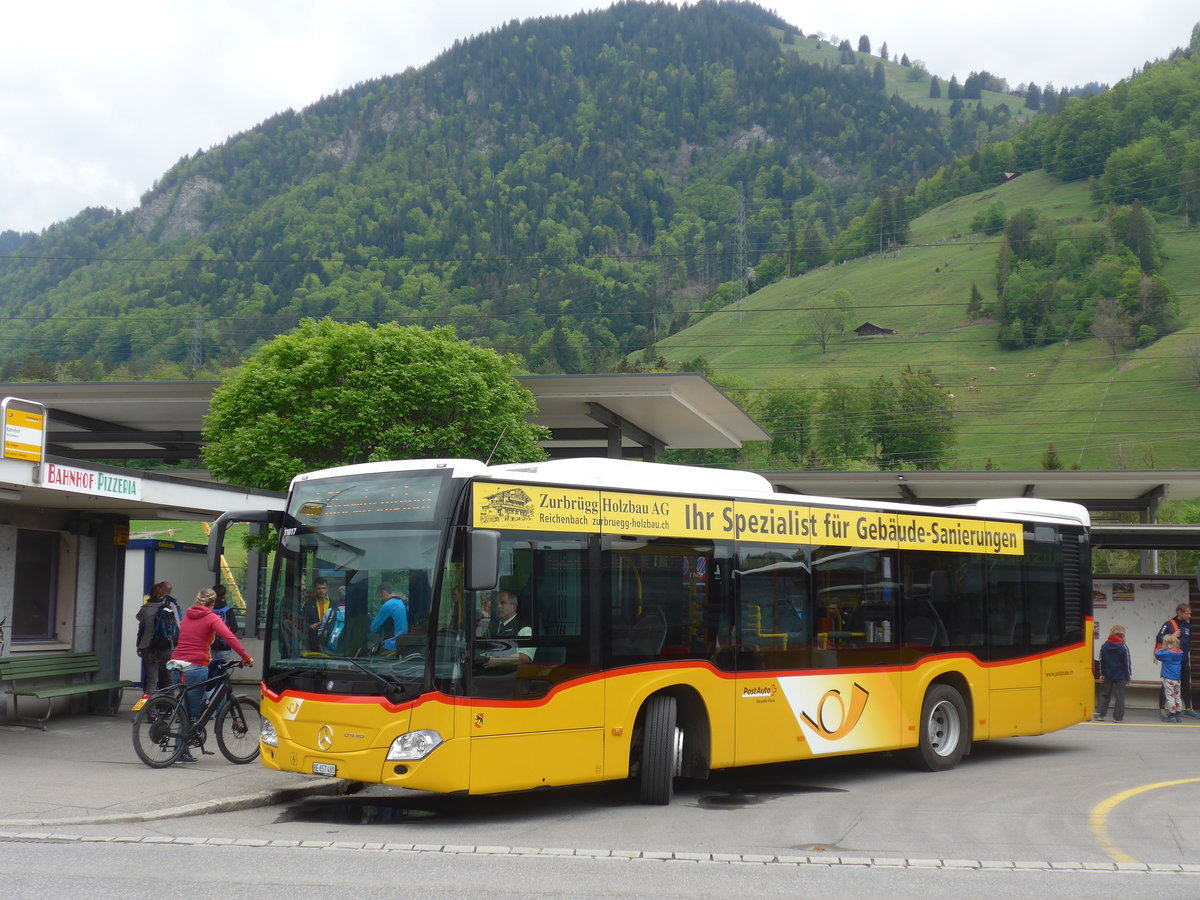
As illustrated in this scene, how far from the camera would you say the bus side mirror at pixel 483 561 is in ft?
31.7

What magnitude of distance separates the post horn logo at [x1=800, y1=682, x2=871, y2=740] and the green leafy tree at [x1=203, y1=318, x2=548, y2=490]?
10922mm

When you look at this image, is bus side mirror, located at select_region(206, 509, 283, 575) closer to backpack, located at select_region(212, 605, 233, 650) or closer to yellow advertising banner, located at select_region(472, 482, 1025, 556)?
yellow advertising banner, located at select_region(472, 482, 1025, 556)

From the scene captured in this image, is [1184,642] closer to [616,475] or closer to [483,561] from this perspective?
[616,475]

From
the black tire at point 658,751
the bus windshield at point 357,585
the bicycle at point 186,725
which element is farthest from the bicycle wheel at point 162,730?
the black tire at point 658,751

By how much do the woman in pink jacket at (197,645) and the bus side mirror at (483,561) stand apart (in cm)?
421

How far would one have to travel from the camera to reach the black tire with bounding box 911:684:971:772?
13.9 meters

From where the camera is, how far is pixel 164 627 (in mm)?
16359

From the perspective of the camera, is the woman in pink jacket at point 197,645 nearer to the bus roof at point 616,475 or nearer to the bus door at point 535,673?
the bus roof at point 616,475

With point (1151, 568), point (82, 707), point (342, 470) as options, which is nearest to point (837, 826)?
point (342, 470)

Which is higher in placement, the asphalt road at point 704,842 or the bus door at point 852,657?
the bus door at point 852,657

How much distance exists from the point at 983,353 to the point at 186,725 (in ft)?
Result: 424

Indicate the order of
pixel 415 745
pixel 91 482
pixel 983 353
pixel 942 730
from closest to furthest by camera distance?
pixel 415 745
pixel 91 482
pixel 942 730
pixel 983 353

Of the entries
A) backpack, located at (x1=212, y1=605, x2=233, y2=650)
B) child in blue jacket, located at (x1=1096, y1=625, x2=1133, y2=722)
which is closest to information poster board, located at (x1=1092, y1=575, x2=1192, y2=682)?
child in blue jacket, located at (x1=1096, y1=625, x2=1133, y2=722)

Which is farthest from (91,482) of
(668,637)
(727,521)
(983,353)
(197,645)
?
(983,353)
